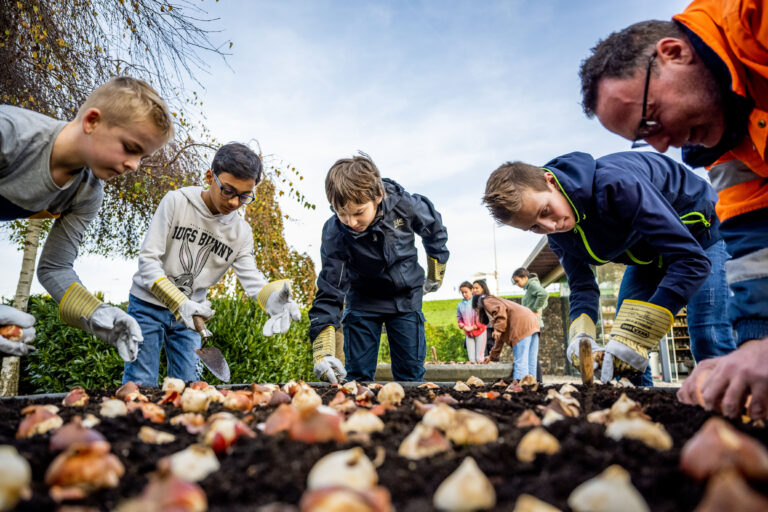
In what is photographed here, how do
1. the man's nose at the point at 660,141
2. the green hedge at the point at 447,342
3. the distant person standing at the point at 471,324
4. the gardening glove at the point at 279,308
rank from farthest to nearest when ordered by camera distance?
the green hedge at the point at 447,342 → the distant person standing at the point at 471,324 → the gardening glove at the point at 279,308 → the man's nose at the point at 660,141

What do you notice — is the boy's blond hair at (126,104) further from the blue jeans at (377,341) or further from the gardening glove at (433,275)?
the gardening glove at (433,275)

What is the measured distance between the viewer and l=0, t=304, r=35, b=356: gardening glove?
1.55m

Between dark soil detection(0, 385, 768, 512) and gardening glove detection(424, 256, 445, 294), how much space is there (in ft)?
6.46

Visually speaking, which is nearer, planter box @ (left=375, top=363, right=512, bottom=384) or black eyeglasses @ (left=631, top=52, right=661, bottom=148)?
black eyeglasses @ (left=631, top=52, right=661, bottom=148)

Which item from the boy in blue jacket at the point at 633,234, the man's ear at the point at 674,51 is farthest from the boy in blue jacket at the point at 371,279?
the man's ear at the point at 674,51

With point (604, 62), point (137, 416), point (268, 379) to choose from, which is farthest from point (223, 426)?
point (268, 379)

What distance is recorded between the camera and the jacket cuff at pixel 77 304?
191 centimetres

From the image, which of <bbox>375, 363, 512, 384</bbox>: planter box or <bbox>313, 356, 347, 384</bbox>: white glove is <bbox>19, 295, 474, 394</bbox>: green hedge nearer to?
<bbox>313, 356, 347, 384</bbox>: white glove

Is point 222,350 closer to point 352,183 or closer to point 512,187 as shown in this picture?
point 352,183

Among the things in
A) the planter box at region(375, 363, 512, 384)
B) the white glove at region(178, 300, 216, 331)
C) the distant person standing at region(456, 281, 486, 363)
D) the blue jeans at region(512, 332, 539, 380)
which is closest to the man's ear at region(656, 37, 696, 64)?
the white glove at region(178, 300, 216, 331)

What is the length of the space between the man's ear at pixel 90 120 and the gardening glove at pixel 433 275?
6.41ft

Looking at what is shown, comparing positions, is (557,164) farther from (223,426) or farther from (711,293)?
A: (223,426)

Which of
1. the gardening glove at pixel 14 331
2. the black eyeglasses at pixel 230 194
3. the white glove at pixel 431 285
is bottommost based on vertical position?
the gardening glove at pixel 14 331

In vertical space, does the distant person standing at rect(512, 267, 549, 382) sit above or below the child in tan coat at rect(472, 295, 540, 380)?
above
